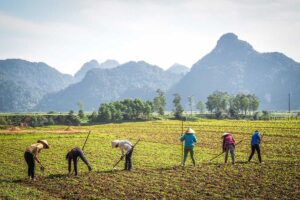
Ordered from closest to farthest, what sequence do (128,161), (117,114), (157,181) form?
1. (157,181)
2. (128,161)
3. (117,114)

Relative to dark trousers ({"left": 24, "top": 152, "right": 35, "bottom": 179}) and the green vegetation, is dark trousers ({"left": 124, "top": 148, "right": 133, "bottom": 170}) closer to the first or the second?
dark trousers ({"left": 24, "top": 152, "right": 35, "bottom": 179})

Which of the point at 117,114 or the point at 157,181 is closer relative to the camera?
the point at 157,181

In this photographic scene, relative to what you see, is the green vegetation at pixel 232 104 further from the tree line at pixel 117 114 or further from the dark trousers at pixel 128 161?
the dark trousers at pixel 128 161

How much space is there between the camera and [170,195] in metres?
15.4

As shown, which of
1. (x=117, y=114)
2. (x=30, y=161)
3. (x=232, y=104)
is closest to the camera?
(x=30, y=161)

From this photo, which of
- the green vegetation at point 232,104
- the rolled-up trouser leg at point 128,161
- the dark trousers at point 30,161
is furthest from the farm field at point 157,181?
the green vegetation at point 232,104

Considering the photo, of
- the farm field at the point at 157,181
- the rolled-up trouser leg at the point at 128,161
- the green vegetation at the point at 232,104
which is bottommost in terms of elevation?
the farm field at the point at 157,181

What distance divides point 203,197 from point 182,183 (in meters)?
2.85

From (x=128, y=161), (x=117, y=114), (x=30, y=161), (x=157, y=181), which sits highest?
(x=117, y=114)

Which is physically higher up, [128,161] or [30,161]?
[30,161]

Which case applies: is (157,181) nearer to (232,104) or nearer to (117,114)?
(117,114)

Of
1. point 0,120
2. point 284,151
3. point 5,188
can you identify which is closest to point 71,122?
point 0,120

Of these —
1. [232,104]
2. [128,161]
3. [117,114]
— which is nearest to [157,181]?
[128,161]

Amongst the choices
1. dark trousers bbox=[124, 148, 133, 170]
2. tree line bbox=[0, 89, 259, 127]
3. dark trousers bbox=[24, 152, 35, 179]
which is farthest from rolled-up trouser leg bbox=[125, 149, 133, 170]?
tree line bbox=[0, 89, 259, 127]
